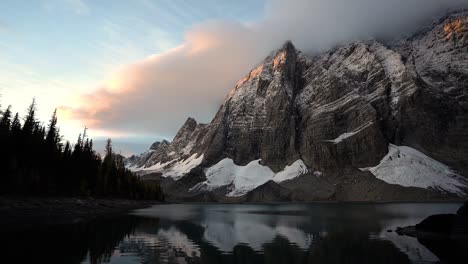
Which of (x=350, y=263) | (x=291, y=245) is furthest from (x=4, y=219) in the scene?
(x=350, y=263)

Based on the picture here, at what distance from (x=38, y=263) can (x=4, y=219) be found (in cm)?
3421

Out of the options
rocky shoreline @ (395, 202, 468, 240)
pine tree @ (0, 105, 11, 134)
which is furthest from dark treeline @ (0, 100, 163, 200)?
rocky shoreline @ (395, 202, 468, 240)

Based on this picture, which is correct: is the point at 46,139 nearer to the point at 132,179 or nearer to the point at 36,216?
the point at 36,216

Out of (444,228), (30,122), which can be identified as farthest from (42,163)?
(444,228)

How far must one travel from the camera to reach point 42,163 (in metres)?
98.2

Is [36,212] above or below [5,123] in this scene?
below

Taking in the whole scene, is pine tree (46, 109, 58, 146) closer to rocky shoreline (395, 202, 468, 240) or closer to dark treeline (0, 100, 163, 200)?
dark treeline (0, 100, 163, 200)

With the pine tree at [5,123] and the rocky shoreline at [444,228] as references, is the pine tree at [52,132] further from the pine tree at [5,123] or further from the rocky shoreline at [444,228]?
the rocky shoreline at [444,228]

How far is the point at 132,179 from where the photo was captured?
7633 inches

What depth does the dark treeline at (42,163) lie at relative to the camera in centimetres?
8206

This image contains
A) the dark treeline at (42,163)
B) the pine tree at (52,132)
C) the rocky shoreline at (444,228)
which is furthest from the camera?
the pine tree at (52,132)

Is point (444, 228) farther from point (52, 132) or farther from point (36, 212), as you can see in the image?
point (52, 132)

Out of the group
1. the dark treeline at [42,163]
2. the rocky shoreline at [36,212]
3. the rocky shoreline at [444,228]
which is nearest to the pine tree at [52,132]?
the dark treeline at [42,163]

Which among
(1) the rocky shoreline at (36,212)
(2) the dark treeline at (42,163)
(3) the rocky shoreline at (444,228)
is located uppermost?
(2) the dark treeline at (42,163)
